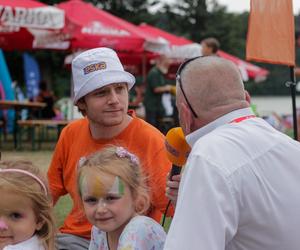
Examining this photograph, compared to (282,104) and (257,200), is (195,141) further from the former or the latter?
(282,104)

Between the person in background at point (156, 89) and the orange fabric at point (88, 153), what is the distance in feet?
28.9

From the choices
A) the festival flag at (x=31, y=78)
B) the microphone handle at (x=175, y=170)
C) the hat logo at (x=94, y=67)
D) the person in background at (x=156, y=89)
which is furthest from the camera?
the festival flag at (x=31, y=78)

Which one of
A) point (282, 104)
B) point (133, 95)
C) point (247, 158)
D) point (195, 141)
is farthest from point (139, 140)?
point (282, 104)

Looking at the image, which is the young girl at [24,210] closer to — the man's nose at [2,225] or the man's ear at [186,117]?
the man's nose at [2,225]

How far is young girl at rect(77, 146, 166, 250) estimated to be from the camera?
2.52 m

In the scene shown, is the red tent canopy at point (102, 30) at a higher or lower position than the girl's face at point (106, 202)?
higher

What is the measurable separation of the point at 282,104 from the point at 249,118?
35.9m

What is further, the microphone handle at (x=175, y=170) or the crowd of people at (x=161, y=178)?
the microphone handle at (x=175, y=170)

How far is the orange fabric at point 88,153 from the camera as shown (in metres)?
2.99

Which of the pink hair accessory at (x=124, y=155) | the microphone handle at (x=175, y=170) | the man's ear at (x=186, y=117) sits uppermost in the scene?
the man's ear at (x=186, y=117)

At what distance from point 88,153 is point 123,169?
2.03ft

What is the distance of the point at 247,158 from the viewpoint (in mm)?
1841

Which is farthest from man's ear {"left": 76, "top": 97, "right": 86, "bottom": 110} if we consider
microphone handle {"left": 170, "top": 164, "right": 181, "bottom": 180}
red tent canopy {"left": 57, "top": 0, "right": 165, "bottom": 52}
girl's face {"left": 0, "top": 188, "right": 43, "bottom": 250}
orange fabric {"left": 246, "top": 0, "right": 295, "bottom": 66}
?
red tent canopy {"left": 57, "top": 0, "right": 165, "bottom": 52}

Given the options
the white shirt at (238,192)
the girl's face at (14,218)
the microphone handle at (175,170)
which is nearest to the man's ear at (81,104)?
the girl's face at (14,218)
